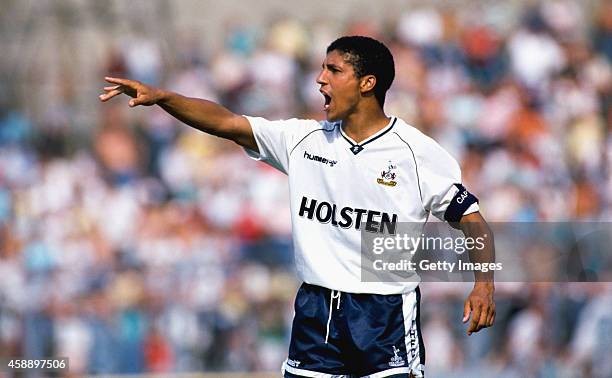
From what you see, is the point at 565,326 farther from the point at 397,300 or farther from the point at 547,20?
the point at 547,20

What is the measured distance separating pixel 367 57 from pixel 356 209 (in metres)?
0.80

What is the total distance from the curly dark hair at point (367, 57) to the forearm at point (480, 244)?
2.66 feet

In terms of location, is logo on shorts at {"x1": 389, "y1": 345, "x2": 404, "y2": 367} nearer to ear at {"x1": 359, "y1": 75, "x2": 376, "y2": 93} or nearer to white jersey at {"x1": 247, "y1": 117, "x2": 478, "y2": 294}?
white jersey at {"x1": 247, "y1": 117, "x2": 478, "y2": 294}

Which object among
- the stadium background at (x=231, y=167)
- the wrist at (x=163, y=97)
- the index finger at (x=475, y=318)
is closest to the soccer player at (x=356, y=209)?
the wrist at (x=163, y=97)

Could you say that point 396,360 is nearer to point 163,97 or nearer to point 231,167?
point 163,97

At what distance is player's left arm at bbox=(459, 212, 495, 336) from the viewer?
6434mm

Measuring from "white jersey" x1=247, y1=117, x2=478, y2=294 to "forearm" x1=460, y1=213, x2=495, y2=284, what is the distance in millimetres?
66

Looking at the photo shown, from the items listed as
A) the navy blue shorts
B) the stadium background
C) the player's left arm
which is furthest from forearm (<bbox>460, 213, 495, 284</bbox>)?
the stadium background

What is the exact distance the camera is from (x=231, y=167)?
14.8 metres

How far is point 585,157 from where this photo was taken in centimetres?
1486

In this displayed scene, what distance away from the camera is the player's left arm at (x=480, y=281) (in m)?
6.43

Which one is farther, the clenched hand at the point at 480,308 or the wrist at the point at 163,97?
the wrist at the point at 163,97

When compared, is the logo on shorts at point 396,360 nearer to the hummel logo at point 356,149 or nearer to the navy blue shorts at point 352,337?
the navy blue shorts at point 352,337

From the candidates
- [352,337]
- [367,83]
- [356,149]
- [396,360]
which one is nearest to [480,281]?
[396,360]
